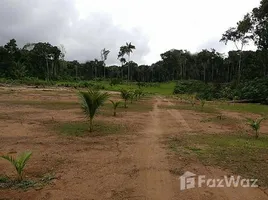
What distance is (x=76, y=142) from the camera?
33.4 ft

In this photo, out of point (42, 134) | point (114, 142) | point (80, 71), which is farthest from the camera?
point (80, 71)

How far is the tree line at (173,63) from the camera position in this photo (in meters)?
44.1

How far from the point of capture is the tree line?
44.1 metres

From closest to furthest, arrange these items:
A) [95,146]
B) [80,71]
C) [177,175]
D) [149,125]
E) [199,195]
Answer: [199,195] → [177,175] → [95,146] → [149,125] → [80,71]

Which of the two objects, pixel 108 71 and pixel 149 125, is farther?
pixel 108 71

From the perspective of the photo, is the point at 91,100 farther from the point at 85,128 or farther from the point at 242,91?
the point at 242,91

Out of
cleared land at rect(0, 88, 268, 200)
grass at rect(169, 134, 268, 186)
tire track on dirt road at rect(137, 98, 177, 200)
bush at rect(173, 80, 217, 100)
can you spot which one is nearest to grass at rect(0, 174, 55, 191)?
cleared land at rect(0, 88, 268, 200)

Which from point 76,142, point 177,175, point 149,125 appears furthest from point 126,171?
point 149,125

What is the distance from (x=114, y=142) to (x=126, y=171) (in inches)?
124

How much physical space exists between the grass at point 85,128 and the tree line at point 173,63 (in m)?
31.5

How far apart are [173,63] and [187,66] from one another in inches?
205

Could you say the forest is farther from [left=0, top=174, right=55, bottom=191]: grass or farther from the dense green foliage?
[left=0, top=174, right=55, bottom=191]: grass

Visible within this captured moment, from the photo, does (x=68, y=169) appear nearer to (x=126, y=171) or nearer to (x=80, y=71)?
(x=126, y=171)

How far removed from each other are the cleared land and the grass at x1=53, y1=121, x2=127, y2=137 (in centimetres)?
4
